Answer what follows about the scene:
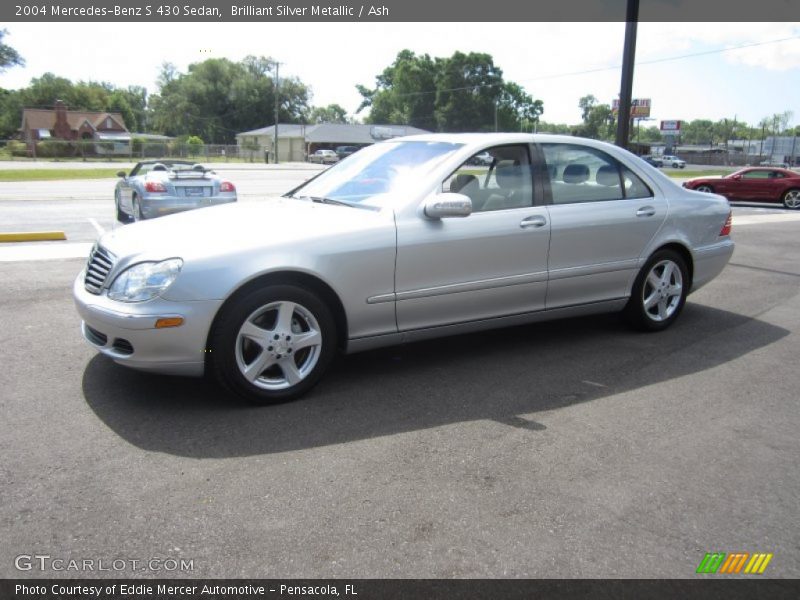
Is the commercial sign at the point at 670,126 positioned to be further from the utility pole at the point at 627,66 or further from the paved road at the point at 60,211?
the utility pole at the point at 627,66

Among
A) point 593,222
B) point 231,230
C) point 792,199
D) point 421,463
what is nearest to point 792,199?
point 792,199

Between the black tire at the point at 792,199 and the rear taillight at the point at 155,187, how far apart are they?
63.6 feet

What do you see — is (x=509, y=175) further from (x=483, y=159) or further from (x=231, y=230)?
(x=231, y=230)

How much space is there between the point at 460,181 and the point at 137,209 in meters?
9.82

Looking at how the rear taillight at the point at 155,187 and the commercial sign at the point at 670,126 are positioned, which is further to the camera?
the commercial sign at the point at 670,126

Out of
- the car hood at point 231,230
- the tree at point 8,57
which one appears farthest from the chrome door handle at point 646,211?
the tree at point 8,57

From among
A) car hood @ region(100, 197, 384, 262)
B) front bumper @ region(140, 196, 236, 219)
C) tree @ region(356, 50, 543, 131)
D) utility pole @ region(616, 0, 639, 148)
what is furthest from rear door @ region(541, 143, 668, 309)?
tree @ region(356, 50, 543, 131)

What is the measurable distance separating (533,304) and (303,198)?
188 cm

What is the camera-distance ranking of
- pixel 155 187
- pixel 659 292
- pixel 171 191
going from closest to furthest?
pixel 659 292 < pixel 155 187 < pixel 171 191

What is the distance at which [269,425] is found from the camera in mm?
3818

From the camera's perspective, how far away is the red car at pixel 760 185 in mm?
22062

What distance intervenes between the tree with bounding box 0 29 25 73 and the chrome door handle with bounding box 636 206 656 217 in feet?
177

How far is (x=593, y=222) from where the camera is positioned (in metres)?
5.23
